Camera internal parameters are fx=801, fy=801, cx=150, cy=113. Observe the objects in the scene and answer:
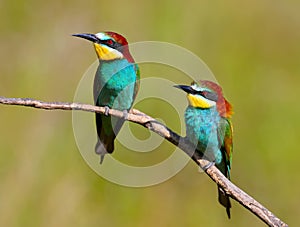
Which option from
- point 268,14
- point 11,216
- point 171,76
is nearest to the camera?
point 11,216

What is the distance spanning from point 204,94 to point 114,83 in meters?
0.45

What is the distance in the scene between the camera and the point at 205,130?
2586mm

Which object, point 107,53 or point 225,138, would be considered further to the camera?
point 107,53

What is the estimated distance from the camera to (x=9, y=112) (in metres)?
4.08

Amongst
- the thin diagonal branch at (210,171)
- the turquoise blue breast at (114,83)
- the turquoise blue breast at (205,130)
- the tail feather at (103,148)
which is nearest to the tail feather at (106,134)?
the tail feather at (103,148)

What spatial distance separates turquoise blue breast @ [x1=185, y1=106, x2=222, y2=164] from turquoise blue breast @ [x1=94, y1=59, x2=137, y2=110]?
12.0 inches

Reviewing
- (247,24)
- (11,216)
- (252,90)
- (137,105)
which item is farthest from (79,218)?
(247,24)

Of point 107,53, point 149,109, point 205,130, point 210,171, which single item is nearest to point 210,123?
point 205,130

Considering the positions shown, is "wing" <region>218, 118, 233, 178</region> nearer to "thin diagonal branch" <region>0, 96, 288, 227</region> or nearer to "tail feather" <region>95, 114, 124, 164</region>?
"tail feather" <region>95, 114, 124, 164</region>

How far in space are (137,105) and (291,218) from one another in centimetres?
94

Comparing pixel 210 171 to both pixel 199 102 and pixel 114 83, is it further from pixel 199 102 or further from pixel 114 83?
pixel 114 83

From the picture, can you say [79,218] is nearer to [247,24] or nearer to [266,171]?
[266,171]

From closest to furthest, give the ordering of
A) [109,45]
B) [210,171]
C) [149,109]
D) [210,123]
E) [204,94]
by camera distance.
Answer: [210,171], [204,94], [210,123], [109,45], [149,109]

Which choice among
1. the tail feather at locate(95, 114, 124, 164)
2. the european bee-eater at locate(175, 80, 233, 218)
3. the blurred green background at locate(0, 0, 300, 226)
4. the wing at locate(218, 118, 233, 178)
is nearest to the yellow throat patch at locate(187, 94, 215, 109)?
the european bee-eater at locate(175, 80, 233, 218)
